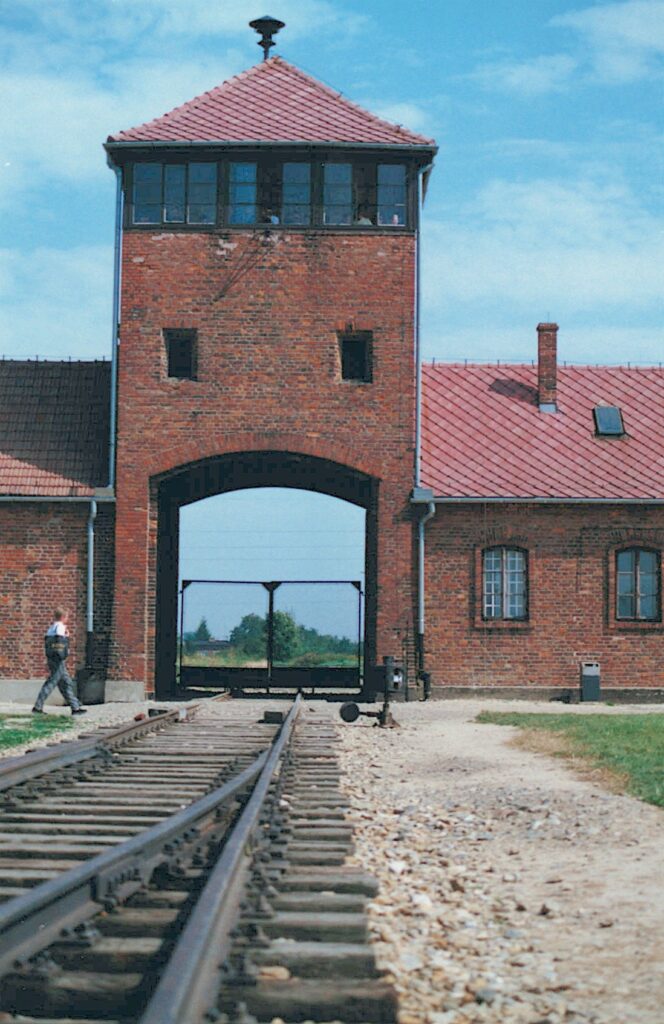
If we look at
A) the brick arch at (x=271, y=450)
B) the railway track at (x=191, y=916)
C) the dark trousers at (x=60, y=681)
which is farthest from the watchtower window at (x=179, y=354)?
the railway track at (x=191, y=916)

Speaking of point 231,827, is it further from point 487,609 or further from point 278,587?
point 278,587

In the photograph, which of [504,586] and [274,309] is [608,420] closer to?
[504,586]

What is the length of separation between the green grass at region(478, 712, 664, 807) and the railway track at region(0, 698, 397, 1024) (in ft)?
9.68

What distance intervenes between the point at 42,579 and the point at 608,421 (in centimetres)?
1233

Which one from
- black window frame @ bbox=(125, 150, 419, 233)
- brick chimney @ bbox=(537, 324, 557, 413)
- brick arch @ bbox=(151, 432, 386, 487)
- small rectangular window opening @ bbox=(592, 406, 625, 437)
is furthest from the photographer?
brick chimney @ bbox=(537, 324, 557, 413)

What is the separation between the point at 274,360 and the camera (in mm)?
25578

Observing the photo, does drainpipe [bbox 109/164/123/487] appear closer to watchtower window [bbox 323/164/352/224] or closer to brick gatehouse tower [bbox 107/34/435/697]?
brick gatehouse tower [bbox 107/34/435/697]

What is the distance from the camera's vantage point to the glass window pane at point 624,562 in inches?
1023

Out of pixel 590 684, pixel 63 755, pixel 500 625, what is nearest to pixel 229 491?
pixel 500 625

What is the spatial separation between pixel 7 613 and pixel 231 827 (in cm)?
1826

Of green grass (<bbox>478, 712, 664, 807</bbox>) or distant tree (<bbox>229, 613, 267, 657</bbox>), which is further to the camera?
distant tree (<bbox>229, 613, 267, 657</bbox>)

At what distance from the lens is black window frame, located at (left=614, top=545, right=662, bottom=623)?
84.9 feet

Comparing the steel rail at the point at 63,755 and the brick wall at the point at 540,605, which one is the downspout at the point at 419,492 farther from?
the steel rail at the point at 63,755

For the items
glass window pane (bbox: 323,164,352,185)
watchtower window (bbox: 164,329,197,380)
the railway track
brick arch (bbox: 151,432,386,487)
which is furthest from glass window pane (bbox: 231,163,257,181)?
the railway track
